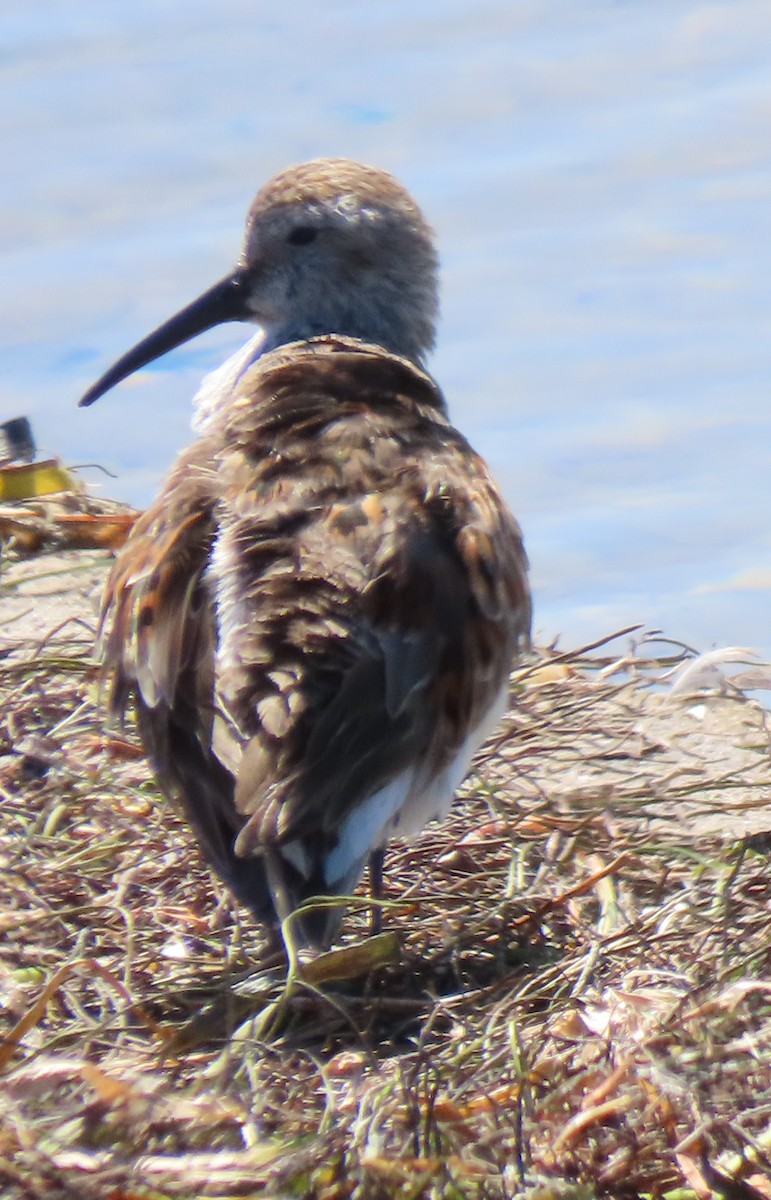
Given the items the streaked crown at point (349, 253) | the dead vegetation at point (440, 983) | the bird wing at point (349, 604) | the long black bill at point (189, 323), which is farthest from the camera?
the long black bill at point (189, 323)

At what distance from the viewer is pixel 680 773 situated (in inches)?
158

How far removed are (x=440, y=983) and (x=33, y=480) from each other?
2.56 meters

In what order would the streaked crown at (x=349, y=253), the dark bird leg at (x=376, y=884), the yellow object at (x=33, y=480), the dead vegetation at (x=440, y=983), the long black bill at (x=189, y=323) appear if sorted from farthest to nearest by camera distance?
the yellow object at (x=33, y=480) → the long black bill at (x=189, y=323) → the streaked crown at (x=349, y=253) → the dark bird leg at (x=376, y=884) → the dead vegetation at (x=440, y=983)

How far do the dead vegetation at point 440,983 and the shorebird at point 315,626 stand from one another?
19 centimetres

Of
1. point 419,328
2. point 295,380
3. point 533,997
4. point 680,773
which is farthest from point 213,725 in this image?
point 419,328

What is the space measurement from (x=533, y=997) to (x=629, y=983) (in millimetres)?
154

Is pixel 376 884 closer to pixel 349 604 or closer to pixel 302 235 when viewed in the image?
pixel 349 604

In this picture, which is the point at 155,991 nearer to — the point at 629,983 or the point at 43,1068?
the point at 43,1068

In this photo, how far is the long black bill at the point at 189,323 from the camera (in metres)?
4.93

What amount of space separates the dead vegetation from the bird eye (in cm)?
108

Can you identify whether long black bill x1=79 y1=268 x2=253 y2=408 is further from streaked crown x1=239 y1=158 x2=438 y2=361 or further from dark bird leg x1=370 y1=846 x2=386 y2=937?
dark bird leg x1=370 y1=846 x2=386 y2=937

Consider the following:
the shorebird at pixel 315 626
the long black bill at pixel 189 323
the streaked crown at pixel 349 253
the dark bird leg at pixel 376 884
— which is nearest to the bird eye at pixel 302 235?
the streaked crown at pixel 349 253

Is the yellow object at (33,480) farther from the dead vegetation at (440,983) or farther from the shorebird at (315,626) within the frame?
the shorebird at (315,626)

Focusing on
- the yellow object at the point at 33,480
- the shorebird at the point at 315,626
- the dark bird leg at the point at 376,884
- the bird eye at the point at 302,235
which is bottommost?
the dark bird leg at the point at 376,884
